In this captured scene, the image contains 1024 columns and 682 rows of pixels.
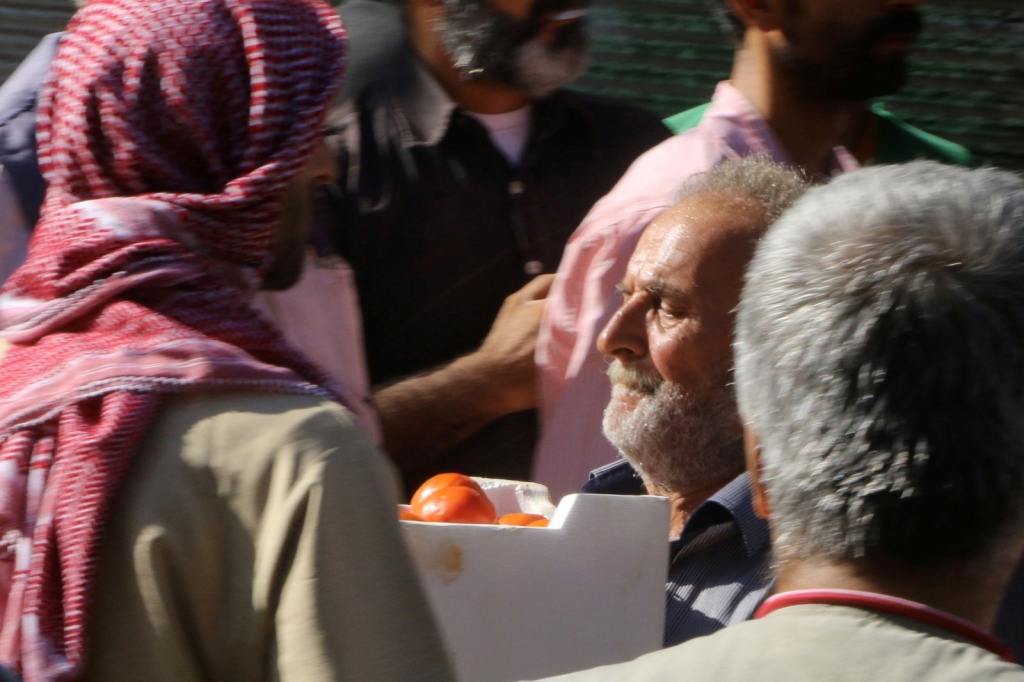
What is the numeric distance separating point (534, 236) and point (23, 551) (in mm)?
1867

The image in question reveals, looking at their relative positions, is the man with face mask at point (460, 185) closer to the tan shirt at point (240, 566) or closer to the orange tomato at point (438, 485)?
the orange tomato at point (438, 485)

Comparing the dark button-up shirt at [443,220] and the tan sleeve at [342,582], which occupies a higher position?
the tan sleeve at [342,582]

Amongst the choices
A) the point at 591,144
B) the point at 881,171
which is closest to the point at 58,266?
the point at 881,171

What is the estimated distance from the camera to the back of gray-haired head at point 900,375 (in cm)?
110

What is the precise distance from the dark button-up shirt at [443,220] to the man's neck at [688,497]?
2.14 ft

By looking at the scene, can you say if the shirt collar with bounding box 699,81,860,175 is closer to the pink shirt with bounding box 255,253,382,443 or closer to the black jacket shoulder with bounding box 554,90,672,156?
the black jacket shoulder with bounding box 554,90,672,156

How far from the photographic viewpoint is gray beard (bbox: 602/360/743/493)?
7.49ft

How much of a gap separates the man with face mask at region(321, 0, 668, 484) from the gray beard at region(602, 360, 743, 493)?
0.48 meters

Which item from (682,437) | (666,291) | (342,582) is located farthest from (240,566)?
(666,291)

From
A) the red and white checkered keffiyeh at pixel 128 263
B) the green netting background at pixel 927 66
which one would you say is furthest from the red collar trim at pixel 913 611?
the green netting background at pixel 927 66

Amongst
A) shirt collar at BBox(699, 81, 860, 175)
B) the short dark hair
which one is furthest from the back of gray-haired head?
the short dark hair

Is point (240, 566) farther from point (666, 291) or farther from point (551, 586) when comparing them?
point (666, 291)

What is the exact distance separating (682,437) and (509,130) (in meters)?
1.14

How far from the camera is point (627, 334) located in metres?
2.41
